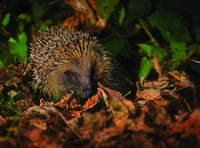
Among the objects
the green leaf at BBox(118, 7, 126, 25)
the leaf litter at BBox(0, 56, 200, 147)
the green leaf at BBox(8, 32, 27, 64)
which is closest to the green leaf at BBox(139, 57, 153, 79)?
the leaf litter at BBox(0, 56, 200, 147)

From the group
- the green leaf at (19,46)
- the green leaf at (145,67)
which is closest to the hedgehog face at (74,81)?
the green leaf at (19,46)

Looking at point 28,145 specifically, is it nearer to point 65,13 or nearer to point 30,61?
point 30,61

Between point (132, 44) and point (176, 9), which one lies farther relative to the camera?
point (132, 44)

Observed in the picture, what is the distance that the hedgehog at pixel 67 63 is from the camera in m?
3.90

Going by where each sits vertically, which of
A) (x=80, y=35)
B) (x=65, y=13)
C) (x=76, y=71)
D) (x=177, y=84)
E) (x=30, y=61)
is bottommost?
(x=177, y=84)

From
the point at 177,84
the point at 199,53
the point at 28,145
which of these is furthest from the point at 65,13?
the point at 28,145

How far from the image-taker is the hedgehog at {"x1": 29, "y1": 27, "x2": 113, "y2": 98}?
153 inches

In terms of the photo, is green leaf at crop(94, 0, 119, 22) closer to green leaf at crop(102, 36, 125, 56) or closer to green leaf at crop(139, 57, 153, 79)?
green leaf at crop(102, 36, 125, 56)

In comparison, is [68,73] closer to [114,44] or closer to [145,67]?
[114,44]

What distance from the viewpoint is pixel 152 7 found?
15.9 feet

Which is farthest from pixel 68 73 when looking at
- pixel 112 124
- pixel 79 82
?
pixel 112 124

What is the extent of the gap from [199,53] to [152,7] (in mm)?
1174

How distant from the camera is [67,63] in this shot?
4.04 meters

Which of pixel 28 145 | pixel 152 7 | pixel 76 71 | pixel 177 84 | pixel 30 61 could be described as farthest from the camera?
pixel 152 7
